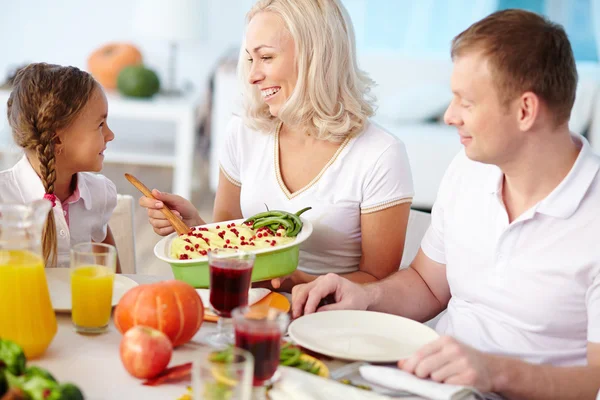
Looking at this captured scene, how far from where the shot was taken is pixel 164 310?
4.21ft

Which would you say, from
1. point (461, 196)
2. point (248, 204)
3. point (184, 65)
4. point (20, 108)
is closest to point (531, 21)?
point (461, 196)

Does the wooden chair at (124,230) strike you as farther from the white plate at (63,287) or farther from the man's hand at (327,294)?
the man's hand at (327,294)

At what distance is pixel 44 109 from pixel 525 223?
3.73ft

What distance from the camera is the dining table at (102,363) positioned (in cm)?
117

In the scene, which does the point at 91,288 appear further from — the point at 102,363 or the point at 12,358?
the point at 12,358

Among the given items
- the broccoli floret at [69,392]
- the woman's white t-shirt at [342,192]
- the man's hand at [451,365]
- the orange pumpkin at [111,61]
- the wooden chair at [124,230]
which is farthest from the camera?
the orange pumpkin at [111,61]

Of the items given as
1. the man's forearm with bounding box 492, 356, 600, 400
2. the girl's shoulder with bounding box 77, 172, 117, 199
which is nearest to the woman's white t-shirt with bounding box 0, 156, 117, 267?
the girl's shoulder with bounding box 77, 172, 117, 199

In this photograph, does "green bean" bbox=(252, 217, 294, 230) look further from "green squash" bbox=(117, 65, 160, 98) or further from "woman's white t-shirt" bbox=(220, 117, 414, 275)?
"green squash" bbox=(117, 65, 160, 98)

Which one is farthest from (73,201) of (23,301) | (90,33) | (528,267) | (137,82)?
(90,33)

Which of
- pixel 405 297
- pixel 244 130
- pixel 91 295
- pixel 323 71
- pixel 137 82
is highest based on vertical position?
pixel 323 71

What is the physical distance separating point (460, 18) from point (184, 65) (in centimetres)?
206

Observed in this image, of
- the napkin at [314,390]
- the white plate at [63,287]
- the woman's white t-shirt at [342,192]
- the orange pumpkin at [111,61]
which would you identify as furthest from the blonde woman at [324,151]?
the orange pumpkin at [111,61]

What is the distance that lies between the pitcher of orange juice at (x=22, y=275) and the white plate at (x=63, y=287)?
210 millimetres

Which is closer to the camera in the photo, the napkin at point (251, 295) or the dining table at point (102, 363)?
the dining table at point (102, 363)
